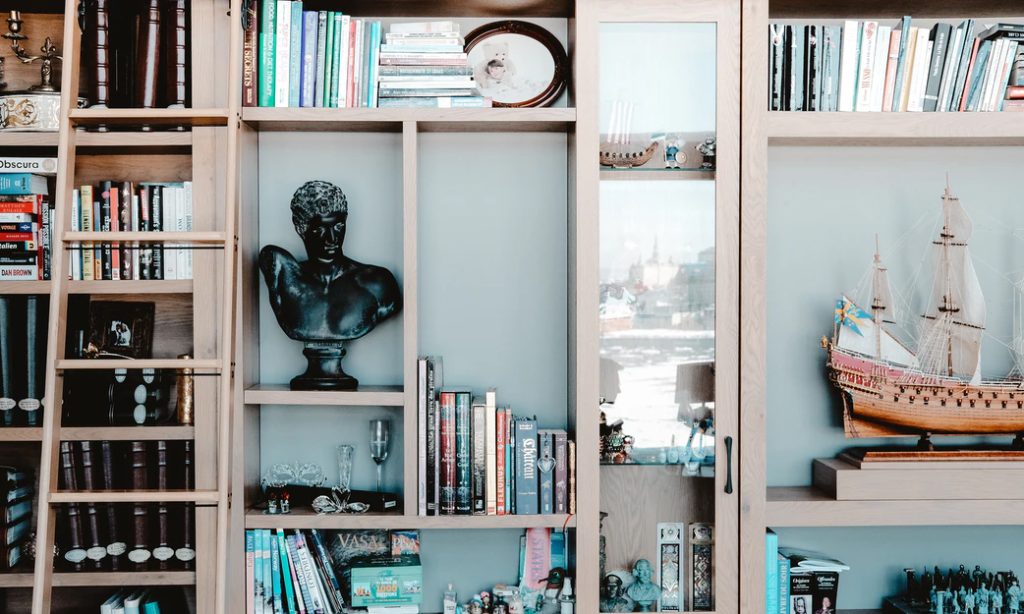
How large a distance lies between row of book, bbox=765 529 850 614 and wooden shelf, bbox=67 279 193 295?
1.75m

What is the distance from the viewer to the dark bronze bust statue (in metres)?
2.29

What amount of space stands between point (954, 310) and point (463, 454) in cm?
148

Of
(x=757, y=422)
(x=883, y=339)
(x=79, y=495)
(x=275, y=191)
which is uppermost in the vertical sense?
(x=275, y=191)

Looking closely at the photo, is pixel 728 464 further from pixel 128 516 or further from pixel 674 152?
pixel 128 516

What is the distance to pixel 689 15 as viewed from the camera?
2.21 m

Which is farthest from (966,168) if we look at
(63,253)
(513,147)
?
(63,253)

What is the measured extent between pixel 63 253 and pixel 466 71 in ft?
3.80

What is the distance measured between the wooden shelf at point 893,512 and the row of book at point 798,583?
0.09m

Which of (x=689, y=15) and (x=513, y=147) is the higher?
(x=689, y=15)

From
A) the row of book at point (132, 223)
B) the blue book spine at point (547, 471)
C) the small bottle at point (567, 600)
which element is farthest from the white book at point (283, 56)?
the small bottle at point (567, 600)

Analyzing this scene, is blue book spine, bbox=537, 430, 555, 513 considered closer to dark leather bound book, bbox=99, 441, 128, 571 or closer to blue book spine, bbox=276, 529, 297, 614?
blue book spine, bbox=276, 529, 297, 614

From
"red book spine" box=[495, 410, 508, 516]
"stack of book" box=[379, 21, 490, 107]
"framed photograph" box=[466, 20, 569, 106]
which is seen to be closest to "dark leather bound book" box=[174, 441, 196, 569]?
"red book spine" box=[495, 410, 508, 516]

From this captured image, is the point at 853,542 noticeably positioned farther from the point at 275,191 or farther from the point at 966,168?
the point at 275,191

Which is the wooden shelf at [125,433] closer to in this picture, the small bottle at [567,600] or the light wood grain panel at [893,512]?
the small bottle at [567,600]
